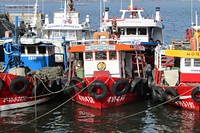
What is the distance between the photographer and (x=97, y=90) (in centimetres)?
2136

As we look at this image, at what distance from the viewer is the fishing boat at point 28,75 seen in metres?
21.6

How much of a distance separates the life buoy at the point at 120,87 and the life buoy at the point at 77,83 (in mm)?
1423

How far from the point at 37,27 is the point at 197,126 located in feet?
60.5

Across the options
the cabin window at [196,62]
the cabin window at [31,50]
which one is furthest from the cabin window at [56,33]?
the cabin window at [196,62]

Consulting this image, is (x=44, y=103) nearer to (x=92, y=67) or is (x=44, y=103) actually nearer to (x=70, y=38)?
(x=92, y=67)

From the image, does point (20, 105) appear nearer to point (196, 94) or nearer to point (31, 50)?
point (31, 50)

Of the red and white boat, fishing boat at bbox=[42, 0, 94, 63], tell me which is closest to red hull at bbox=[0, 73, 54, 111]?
the red and white boat

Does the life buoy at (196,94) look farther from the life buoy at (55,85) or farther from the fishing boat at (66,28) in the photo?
the fishing boat at (66,28)

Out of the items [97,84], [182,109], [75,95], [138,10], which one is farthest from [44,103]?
[138,10]

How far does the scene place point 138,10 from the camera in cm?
3059

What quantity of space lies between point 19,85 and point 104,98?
3968 millimetres

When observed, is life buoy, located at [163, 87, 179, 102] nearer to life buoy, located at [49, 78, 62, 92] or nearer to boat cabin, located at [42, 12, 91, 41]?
life buoy, located at [49, 78, 62, 92]

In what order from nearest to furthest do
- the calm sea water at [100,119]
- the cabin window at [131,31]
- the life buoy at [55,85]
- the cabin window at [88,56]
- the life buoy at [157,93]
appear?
1. the calm sea water at [100,119]
2. the life buoy at [157,93]
3. the cabin window at [88,56]
4. the life buoy at [55,85]
5. the cabin window at [131,31]

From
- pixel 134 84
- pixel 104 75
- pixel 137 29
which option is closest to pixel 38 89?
pixel 104 75
